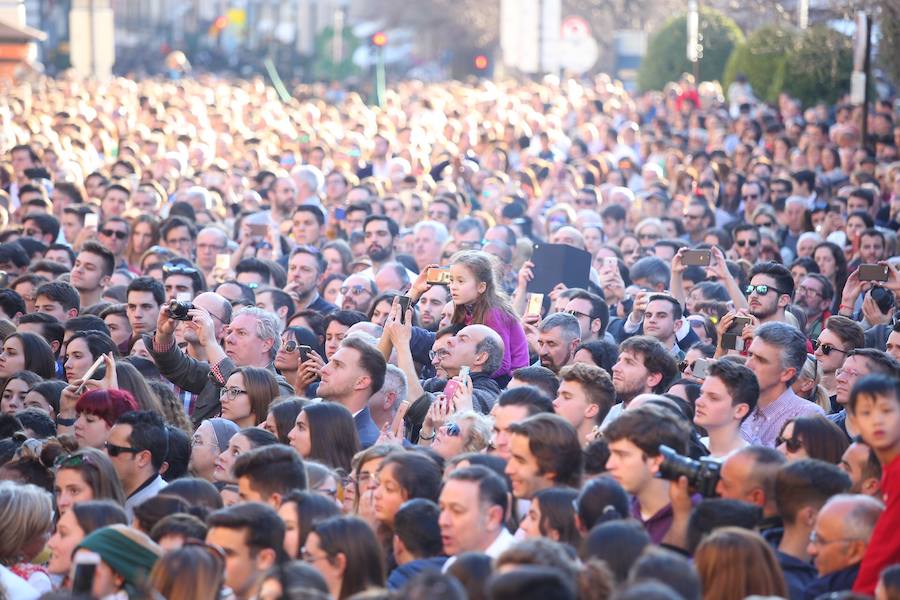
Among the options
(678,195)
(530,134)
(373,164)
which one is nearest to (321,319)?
(678,195)

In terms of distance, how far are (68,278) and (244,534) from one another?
676 centimetres

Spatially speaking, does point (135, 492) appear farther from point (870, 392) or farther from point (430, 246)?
point (430, 246)

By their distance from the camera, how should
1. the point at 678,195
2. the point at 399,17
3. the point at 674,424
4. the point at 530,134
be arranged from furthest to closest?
the point at 399,17 → the point at 530,134 → the point at 678,195 → the point at 674,424

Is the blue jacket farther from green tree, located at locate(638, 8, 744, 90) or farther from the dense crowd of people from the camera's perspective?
green tree, located at locate(638, 8, 744, 90)

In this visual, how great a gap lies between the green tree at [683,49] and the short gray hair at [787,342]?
26.2 meters

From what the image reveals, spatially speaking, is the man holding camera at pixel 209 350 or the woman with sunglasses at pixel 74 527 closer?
the woman with sunglasses at pixel 74 527

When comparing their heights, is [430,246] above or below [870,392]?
below

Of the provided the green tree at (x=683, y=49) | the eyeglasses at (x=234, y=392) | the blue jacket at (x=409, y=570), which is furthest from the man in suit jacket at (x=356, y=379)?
the green tree at (x=683, y=49)

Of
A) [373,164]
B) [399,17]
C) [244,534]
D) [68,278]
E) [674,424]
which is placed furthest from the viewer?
[399,17]

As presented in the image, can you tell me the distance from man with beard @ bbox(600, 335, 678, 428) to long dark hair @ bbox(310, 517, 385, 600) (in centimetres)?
304

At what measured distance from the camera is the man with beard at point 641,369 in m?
8.95

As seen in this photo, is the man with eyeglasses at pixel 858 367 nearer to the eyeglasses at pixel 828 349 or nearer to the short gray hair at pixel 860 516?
the eyeglasses at pixel 828 349

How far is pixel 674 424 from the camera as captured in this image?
690 cm

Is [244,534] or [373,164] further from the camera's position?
[373,164]
